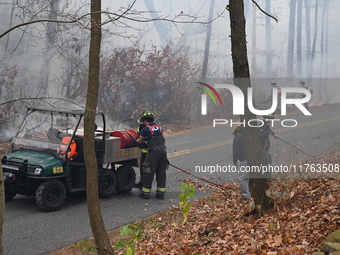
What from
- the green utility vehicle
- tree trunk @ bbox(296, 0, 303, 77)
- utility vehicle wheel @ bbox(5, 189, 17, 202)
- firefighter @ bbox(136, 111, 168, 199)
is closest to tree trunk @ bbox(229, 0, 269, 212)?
the green utility vehicle

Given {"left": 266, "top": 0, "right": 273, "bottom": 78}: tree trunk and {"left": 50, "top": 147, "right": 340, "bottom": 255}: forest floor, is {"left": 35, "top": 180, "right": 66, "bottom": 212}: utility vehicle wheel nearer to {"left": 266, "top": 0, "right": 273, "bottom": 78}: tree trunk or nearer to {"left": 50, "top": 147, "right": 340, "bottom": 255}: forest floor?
Result: {"left": 50, "top": 147, "right": 340, "bottom": 255}: forest floor

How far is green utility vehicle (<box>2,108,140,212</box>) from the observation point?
372 inches

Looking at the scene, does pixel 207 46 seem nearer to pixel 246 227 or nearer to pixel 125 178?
pixel 125 178

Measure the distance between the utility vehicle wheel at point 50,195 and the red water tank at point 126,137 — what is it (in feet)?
6.00

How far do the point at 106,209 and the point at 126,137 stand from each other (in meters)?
1.74

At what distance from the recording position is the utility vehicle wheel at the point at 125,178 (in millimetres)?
11000

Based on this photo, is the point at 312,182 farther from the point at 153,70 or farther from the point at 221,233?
the point at 153,70

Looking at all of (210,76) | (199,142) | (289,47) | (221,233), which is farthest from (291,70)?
(221,233)

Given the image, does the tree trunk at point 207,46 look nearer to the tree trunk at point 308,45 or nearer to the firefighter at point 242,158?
the tree trunk at point 308,45

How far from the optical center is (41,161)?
378 inches

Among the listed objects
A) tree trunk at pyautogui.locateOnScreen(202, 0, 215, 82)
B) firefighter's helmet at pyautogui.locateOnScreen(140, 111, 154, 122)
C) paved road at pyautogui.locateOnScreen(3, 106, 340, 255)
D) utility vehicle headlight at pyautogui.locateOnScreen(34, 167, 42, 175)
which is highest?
tree trunk at pyautogui.locateOnScreen(202, 0, 215, 82)

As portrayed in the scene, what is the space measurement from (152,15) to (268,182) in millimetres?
23029

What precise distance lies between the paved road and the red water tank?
1.11 metres

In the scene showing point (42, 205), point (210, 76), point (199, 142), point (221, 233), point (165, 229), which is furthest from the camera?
point (210, 76)
